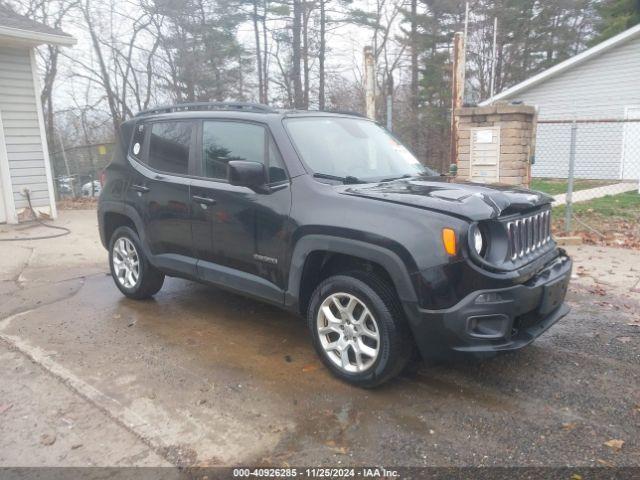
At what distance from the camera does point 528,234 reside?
349cm

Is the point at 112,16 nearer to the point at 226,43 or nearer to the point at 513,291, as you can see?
the point at 226,43

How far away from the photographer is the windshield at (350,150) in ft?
12.9

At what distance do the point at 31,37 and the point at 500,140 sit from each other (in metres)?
8.97

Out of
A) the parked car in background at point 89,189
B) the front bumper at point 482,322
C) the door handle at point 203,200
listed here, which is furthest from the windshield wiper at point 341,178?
the parked car in background at point 89,189

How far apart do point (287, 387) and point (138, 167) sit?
281cm

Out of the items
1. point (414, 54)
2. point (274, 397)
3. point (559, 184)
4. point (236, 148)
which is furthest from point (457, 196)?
point (414, 54)

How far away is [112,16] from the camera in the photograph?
20297 mm

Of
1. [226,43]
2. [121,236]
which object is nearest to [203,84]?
[226,43]

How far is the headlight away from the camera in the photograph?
3.01 metres

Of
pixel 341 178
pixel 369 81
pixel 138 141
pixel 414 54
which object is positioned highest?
pixel 414 54

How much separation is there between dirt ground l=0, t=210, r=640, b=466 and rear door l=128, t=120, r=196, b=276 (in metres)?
0.67

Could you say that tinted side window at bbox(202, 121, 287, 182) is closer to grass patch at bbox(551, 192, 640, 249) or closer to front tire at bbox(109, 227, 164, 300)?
front tire at bbox(109, 227, 164, 300)

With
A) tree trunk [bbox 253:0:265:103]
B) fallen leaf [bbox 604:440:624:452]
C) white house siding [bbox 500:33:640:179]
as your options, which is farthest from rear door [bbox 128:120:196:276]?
tree trunk [bbox 253:0:265:103]

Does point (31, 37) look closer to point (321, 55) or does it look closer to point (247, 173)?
point (247, 173)
